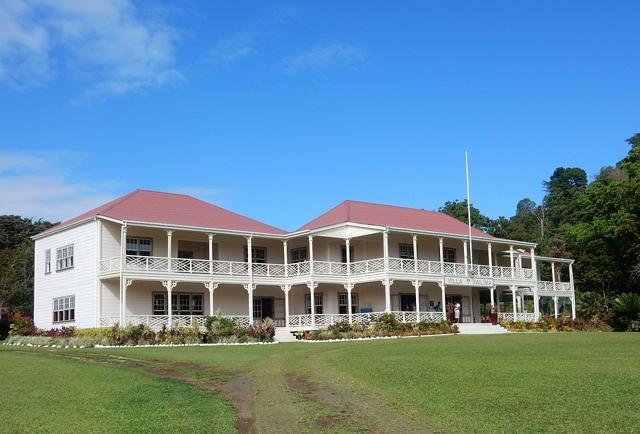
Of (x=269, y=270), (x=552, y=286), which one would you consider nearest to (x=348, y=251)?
(x=269, y=270)

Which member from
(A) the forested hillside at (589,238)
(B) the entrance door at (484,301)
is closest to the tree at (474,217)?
(A) the forested hillside at (589,238)

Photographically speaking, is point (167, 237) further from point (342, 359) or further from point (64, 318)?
point (342, 359)

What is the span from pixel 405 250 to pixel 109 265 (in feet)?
56.4

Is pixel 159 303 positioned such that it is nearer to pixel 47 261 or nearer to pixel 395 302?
pixel 47 261

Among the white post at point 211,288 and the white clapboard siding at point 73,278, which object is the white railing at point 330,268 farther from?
the white clapboard siding at point 73,278

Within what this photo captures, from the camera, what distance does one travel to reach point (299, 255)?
4309 centimetres

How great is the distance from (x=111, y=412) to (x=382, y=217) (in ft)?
109

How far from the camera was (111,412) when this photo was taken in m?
11.3

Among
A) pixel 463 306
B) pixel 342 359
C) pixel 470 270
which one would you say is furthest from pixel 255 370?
pixel 463 306

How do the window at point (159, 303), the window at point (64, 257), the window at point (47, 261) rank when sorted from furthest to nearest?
the window at point (47, 261) < the window at point (64, 257) < the window at point (159, 303)

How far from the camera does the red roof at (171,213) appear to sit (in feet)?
120

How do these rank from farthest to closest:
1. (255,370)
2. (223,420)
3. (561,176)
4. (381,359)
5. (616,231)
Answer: (561,176)
(616,231)
(381,359)
(255,370)
(223,420)

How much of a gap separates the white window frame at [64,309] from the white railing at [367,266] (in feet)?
48.5

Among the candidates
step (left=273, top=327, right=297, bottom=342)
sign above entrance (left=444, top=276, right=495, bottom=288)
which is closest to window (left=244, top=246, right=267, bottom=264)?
step (left=273, top=327, right=297, bottom=342)
